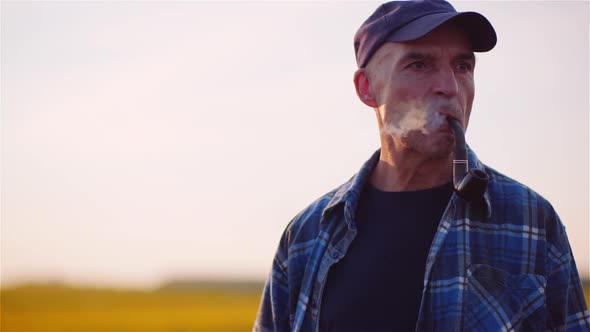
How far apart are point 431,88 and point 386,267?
36.8 inches

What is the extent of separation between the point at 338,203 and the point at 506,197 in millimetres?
928

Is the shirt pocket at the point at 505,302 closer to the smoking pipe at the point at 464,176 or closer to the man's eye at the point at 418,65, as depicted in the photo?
the smoking pipe at the point at 464,176

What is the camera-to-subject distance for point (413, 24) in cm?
427

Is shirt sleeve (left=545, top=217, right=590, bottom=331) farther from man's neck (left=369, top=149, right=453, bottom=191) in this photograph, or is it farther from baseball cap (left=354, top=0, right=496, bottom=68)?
baseball cap (left=354, top=0, right=496, bottom=68)

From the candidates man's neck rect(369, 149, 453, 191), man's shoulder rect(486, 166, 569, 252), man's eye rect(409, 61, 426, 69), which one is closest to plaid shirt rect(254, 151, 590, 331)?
man's shoulder rect(486, 166, 569, 252)

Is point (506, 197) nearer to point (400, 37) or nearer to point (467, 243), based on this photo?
point (467, 243)

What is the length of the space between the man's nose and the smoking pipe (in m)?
0.17

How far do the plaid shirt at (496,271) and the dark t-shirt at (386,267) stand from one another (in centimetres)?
8

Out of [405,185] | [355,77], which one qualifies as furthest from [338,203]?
[355,77]

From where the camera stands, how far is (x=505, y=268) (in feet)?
12.5

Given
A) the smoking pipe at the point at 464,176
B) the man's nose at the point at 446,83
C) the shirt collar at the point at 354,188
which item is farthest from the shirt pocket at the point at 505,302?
the man's nose at the point at 446,83

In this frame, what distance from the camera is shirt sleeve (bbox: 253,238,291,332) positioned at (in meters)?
4.53

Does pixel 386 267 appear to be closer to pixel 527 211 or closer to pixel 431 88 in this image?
pixel 527 211

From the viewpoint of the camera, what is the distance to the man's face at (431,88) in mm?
4130
